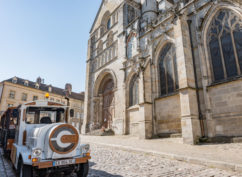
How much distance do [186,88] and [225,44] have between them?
3544 mm

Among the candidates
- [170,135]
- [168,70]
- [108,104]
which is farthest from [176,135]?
[108,104]

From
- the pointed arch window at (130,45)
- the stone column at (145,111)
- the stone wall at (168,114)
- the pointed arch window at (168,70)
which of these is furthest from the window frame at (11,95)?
the pointed arch window at (168,70)

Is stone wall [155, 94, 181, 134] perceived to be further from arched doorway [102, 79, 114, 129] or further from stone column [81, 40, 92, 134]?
stone column [81, 40, 92, 134]

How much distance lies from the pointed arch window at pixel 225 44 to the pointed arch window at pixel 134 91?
732 cm

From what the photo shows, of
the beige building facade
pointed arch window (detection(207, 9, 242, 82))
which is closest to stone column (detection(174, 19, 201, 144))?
the beige building facade

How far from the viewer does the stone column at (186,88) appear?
28.0 ft

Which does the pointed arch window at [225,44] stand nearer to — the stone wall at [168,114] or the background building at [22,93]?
the stone wall at [168,114]

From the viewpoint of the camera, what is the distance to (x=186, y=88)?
9.02 metres

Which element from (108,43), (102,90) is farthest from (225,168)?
(108,43)

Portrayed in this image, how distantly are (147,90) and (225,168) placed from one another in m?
8.69

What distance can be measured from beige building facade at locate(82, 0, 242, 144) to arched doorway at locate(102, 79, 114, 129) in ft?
0.41

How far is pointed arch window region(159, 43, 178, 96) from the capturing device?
12016mm

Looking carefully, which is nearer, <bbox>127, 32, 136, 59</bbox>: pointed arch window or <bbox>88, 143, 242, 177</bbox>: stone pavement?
<bbox>88, 143, 242, 177</bbox>: stone pavement

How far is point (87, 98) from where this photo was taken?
73.8 ft
